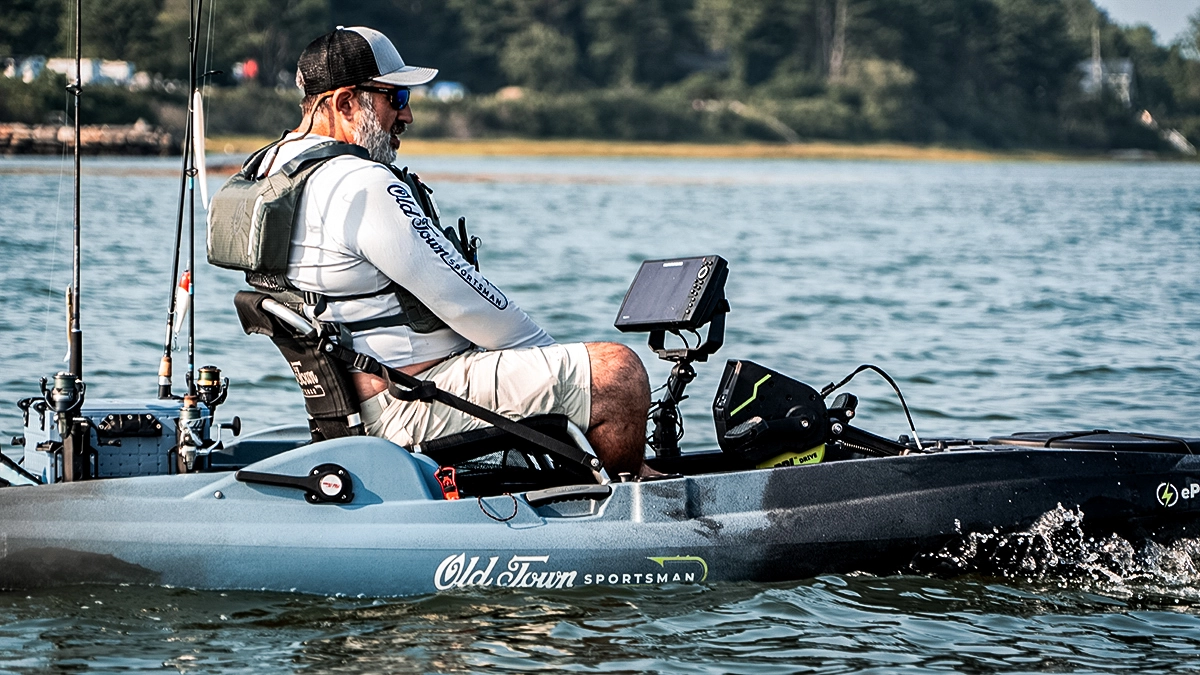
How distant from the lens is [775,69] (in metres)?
86.8

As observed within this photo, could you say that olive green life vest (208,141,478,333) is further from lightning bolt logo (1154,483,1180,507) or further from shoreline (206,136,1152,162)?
shoreline (206,136,1152,162)

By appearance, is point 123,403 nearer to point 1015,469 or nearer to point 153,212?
point 1015,469

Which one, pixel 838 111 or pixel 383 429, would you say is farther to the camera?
pixel 838 111

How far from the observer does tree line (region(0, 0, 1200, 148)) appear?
69.2 metres

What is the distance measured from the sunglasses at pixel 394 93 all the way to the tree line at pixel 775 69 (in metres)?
53.8

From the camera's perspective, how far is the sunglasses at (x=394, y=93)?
4660 millimetres

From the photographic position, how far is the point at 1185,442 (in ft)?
17.5

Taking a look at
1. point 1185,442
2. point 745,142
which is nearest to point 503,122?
point 745,142

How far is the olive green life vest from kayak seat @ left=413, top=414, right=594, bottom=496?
372 mm

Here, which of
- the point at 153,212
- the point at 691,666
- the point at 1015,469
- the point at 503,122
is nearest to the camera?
the point at 691,666

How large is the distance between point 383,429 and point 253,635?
734 mm

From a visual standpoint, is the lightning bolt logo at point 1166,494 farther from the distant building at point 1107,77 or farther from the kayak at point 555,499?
the distant building at point 1107,77

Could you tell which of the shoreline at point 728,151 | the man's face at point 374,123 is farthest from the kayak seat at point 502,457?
the shoreline at point 728,151

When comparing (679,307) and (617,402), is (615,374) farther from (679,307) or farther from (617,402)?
(679,307)
